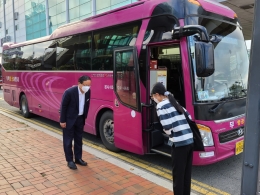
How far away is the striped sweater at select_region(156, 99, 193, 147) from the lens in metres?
2.91

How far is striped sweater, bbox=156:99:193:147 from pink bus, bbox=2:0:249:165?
3.31 feet

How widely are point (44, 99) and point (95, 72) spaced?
3116 millimetres

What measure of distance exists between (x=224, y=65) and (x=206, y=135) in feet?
4.42

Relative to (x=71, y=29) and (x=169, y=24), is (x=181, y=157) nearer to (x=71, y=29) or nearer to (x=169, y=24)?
(x=169, y=24)

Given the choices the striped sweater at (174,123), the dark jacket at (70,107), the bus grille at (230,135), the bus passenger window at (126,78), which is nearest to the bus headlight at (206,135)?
the bus grille at (230,135)

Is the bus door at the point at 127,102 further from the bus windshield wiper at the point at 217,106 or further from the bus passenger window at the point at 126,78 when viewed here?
the bus windshield wiper at the point at 217,106

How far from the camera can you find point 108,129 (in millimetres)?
5629

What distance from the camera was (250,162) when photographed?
77.6 inches

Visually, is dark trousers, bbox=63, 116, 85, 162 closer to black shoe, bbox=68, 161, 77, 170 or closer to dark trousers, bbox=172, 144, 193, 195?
black shoe, bbox=68, 161, 77, 170

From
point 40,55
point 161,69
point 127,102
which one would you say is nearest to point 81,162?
point 127,102

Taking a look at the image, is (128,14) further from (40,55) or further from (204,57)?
(40,55)

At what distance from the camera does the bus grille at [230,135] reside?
4.04 m

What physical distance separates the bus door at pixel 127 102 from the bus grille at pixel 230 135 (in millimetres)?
1403

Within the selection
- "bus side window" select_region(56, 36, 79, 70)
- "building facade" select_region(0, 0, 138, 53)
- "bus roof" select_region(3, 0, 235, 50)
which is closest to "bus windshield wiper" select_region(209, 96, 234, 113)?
"bus roof" select_region(3, 0, 235, 50)
